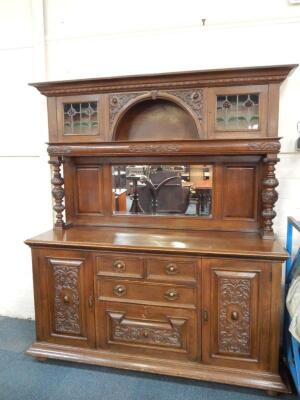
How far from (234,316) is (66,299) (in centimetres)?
118

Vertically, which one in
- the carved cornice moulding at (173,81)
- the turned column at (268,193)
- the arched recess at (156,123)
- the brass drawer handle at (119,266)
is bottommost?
the brass drawer handle at (119,266)

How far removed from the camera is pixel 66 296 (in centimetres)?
221

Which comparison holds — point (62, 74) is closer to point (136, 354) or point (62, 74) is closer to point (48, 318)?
point (48, 318)

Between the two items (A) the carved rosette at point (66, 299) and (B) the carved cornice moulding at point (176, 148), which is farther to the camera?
(A) the carved rosette at point (66, 299)

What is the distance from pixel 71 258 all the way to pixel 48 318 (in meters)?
0.52

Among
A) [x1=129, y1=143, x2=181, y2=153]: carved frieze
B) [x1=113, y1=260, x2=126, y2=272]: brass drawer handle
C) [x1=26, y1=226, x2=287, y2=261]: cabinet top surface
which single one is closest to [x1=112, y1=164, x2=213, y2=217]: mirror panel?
[x1=26, y1=226, x2=287, y2=261]: cabinet top surface

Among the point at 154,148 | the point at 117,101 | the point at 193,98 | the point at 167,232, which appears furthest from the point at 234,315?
the point at 117,101

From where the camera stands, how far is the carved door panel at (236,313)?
1.88 meters

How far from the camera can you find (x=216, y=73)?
6.46 ft

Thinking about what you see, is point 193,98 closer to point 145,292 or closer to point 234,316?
point 145,292

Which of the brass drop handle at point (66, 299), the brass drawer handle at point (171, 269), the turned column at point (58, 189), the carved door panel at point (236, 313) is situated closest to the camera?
the carved door panel at point (236, 313)

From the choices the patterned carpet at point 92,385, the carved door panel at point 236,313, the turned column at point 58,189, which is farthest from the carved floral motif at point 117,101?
the patterned carpet at point 92,385

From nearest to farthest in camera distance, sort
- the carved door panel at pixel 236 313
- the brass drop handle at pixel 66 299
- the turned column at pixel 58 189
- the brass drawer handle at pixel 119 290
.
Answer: the carved door panel at pixel 236 313
the brass drawer handle at pixel 119 290
the brass drop handle at pixel 66 299
the turned column at pixel 58 189

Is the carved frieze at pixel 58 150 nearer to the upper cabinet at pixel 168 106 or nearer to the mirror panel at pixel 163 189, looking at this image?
the upper cabinet at pixel 168 106
